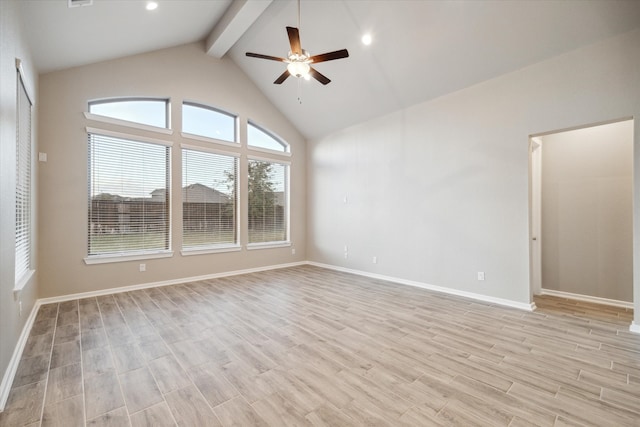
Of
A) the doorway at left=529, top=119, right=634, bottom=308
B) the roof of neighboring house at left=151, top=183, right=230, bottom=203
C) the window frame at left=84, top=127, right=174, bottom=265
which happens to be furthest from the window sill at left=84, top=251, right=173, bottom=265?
the doorway at left=529, top=119, right=634, bottom=308

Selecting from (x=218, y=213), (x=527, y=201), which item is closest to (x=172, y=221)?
(x=218, y=213)

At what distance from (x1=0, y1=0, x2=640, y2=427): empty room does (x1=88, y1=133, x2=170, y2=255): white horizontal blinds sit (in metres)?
0.03

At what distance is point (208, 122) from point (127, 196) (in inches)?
82.1

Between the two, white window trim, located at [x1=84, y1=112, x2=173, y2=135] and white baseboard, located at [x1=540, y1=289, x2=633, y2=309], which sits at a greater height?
white window trim, located at [x1=84, y1=112, x2=173, y2=135]

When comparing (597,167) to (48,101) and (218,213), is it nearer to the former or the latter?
(218,213)

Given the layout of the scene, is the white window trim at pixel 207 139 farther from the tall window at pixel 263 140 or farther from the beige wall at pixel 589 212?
the beige wall at pixel 589 212

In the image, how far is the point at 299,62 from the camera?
326cm

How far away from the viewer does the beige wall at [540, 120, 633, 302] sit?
12.8 ft

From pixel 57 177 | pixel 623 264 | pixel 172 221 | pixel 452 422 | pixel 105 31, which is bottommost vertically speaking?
pixel 452 422

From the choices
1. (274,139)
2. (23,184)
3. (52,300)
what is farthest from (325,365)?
(274,139)

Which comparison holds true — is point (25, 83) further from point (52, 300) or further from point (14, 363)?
point (52, 300)

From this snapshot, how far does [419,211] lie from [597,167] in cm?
254

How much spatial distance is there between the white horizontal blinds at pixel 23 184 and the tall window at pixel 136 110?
1.24 meters

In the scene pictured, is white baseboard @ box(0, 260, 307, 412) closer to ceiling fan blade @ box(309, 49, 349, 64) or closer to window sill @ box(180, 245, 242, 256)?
window sill @ box(180, 245, 242, 256)
